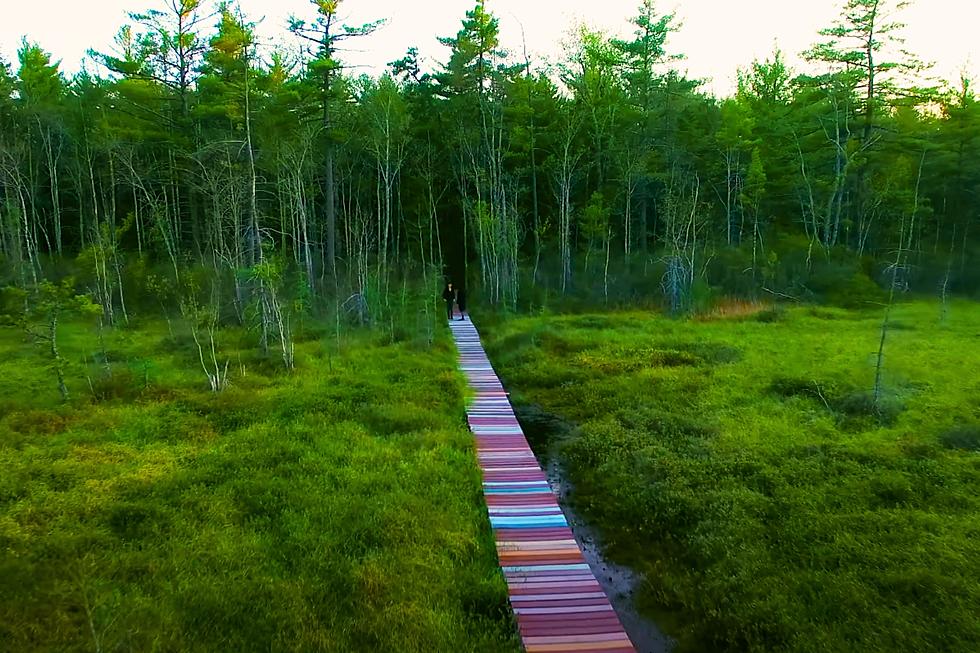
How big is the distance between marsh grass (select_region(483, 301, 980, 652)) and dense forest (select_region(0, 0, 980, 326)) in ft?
23.0

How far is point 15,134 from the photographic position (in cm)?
1878

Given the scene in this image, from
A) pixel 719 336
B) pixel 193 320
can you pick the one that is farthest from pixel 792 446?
pixel 193 320

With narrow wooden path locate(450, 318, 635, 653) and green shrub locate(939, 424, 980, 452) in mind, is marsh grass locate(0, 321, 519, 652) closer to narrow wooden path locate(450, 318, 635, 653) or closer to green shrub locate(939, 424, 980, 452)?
narrow wooden path locate(450, 318, 635, 653)

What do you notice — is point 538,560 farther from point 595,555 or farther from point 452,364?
point 452,364

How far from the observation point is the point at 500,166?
820 inches

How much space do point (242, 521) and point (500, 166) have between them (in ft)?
54.8

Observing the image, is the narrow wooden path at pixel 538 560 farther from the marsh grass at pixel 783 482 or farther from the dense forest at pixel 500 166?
the dense forest at pixel 500 166

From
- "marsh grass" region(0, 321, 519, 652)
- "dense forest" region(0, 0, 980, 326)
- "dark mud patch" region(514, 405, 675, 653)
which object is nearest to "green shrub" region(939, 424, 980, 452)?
"dark mud patch" region(514, 405, 675, 653)

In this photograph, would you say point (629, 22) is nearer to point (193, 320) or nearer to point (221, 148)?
point (221, 148)

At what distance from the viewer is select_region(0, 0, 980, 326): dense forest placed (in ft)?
58.5

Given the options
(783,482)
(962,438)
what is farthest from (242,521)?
(962,438)

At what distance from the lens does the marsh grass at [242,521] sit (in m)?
4.38

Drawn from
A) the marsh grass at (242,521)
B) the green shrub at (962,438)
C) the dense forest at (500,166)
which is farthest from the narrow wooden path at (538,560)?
the dense forest at (500,166)

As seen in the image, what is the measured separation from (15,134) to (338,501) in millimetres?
19232
